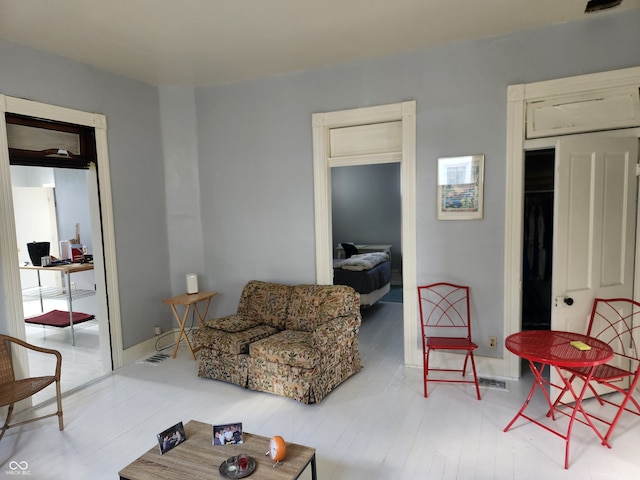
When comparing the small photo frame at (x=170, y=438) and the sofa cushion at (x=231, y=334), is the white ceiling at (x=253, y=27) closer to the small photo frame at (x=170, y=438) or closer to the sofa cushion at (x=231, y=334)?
the sofa cushion at (x=231, y=334)

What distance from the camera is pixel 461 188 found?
3.46 metres

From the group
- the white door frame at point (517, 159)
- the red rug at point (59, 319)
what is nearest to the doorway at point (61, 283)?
the red rug at point (59, 319)

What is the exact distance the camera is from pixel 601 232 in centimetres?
289

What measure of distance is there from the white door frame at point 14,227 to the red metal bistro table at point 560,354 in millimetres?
3597

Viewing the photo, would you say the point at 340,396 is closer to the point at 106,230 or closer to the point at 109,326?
the point at 109,326

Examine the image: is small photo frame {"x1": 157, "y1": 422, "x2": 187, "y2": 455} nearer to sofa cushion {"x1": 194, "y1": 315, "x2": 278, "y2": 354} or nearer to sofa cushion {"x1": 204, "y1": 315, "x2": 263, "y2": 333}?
sofa cushion {"x1": 194, "y1": 315, "x2": 278, "y2": 354}

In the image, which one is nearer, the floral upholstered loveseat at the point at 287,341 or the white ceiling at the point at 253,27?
the white ceiling at the point at 253,27

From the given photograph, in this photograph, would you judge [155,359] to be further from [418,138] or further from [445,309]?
[418,138]

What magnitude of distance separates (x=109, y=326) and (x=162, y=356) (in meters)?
0.66

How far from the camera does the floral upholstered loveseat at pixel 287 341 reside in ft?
10.2

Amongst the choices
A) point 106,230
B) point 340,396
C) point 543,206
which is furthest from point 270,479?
point 543,206

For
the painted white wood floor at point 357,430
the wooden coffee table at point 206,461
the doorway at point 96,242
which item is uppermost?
the doorway at point 96,242

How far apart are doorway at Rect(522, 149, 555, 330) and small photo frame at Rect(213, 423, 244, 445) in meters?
3.64

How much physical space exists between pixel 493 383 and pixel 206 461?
2.53 metres
